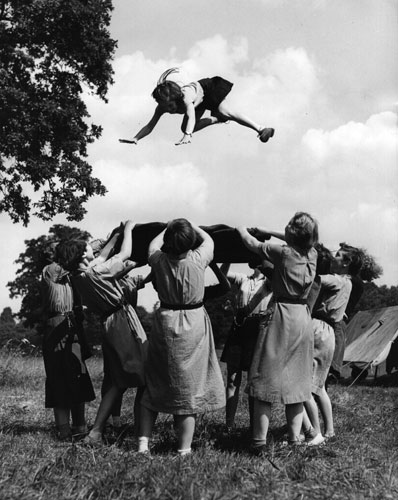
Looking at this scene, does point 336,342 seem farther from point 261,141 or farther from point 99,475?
point 99,475

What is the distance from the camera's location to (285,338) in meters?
5.06

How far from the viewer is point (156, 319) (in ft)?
16.6

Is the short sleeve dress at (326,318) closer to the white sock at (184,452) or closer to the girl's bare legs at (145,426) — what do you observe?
the white sock at (184,452)

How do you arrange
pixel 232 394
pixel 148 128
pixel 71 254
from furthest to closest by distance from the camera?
pixel 232 394 < pixel 148 128 < pixel 71 254

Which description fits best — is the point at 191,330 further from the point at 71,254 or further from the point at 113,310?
the point at 71,254

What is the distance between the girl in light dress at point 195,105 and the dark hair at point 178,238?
121 cm

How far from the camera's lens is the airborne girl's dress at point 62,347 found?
19.7 ft

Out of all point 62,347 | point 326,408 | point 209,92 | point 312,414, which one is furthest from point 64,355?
point 209,92

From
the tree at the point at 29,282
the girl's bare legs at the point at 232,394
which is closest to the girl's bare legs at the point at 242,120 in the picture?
the girl's bare legs at the point at 232,394

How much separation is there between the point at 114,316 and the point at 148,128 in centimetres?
194

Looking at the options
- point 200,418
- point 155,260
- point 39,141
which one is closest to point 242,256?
point 155,260

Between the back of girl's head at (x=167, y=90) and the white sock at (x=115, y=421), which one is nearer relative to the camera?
the back of girl's head at (x=167, y=90)

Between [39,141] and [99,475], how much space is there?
14080 millimetres

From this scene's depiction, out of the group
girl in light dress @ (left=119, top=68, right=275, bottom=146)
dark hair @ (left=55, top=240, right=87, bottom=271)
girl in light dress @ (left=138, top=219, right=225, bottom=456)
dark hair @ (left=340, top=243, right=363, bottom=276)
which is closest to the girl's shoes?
girl in light dress @ (left=119, top=68, right=275, bottom=146)
